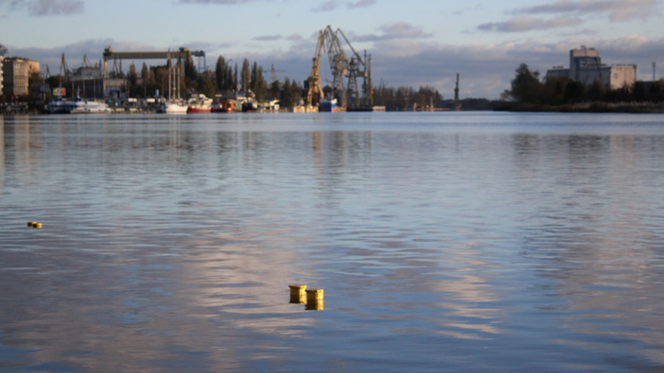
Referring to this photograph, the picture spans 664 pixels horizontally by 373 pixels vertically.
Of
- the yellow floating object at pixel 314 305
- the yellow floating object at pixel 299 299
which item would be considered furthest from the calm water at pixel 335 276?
the yellow floating object at pixel 299 299

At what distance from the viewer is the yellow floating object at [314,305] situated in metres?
9.98

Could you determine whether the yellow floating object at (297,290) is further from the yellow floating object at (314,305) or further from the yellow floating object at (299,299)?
the yellow floating object at (314,305)

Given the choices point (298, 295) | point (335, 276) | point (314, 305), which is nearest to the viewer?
point (314, 305)

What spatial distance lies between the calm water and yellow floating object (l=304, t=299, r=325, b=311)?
0.31ft

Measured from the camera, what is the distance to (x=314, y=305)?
10.0m

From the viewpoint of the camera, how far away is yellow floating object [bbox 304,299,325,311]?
998 centimetres

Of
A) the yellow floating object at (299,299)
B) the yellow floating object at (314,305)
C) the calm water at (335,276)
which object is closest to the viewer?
the calm water at (335,276)

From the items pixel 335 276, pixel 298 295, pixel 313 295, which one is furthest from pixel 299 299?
pixel 335 276

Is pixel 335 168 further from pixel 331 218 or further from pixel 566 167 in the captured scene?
pixel 331 218

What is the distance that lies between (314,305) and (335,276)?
2.02 meters

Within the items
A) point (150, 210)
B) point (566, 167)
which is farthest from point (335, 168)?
point (150, 210)

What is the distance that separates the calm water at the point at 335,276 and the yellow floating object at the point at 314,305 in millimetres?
95

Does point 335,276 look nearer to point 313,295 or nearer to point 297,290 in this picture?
point 297,290

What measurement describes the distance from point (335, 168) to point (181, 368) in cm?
2712
